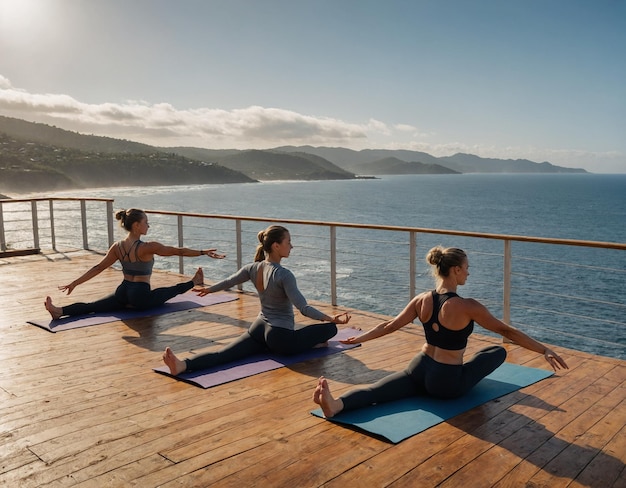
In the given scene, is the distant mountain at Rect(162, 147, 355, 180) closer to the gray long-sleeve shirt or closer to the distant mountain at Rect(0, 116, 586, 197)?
the distant mountain at Rect(0, 116, 586, 197)

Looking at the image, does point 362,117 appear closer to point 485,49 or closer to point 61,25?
point 485,49

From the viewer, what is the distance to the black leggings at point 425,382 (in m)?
2.97

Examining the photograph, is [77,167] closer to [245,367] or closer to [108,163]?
[108,163]

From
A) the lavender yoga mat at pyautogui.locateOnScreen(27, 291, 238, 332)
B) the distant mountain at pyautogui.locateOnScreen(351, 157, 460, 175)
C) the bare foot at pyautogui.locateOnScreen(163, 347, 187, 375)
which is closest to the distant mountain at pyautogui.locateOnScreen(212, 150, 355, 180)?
the distant mountain at pyautogui.locateOnScreen(351, 157, 460, 175)

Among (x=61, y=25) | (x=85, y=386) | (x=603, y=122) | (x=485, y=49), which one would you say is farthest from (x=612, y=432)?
(x=603, y=122)

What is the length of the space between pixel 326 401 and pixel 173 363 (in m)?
1.06

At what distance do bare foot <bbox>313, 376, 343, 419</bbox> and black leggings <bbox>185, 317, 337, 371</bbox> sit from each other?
3.28ft

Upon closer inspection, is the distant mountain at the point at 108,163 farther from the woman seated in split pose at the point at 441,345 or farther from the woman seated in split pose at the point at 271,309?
the woman seated in split pose at the point at 441,345

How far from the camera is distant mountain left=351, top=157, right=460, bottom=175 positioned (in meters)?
174

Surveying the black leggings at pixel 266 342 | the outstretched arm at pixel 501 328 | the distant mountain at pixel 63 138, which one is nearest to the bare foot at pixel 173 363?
the black leggings at pixel 266 342

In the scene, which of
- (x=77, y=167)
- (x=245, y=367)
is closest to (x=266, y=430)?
(x=245, y=367)

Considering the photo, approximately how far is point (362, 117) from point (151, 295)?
65.0 metres

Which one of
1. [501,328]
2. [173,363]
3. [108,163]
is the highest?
[108,163]

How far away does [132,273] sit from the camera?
16.7ft
